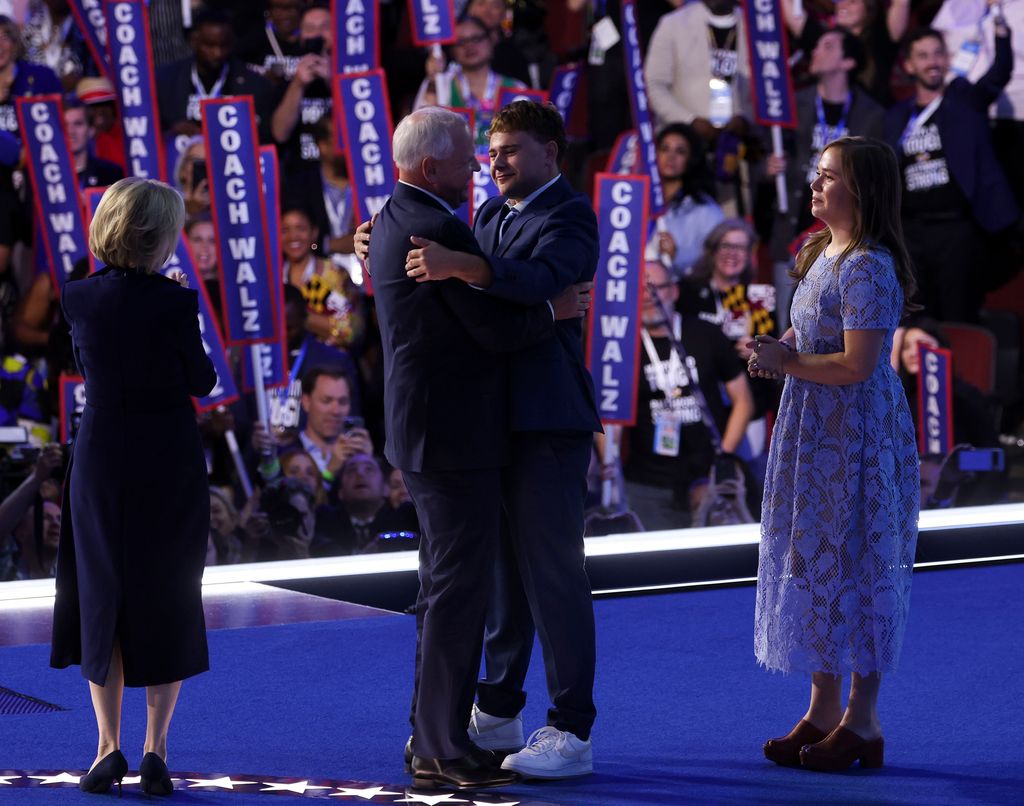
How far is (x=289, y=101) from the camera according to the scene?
5230 millimetres

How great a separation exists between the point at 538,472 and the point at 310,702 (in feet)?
3.38

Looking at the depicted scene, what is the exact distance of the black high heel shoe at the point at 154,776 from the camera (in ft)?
9.07

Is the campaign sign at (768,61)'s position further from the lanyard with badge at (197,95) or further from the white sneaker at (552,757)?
the white sneaker at (552,757)

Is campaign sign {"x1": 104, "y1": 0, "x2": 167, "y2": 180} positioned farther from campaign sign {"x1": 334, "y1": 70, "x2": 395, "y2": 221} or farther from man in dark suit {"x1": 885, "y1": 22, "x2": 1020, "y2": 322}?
man in dark suit {"x1": 885, "y1": 22, "x2": 1020, "y2": 322}

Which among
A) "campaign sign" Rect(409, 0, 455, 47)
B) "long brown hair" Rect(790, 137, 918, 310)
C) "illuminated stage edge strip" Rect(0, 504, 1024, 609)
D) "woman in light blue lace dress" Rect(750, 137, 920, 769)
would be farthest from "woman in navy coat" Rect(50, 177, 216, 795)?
"campaign sign" Rect(409, 0, 455, 47)

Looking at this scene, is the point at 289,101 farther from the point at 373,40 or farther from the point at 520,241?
the point at 520,241

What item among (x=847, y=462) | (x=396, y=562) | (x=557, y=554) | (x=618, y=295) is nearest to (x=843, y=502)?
(x=847, y=462)

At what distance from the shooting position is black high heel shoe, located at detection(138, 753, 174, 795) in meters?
2.77

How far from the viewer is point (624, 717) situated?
11.1 feet

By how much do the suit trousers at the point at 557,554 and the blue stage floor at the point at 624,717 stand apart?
0.18 m

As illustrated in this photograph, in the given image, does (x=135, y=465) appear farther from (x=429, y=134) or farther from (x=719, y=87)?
(x=719, y=87)

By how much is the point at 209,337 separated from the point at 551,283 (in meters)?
2.59

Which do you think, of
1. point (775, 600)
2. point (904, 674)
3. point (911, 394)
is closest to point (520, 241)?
point (775, 600)

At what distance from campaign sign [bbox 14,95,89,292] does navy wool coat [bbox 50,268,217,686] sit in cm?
216
